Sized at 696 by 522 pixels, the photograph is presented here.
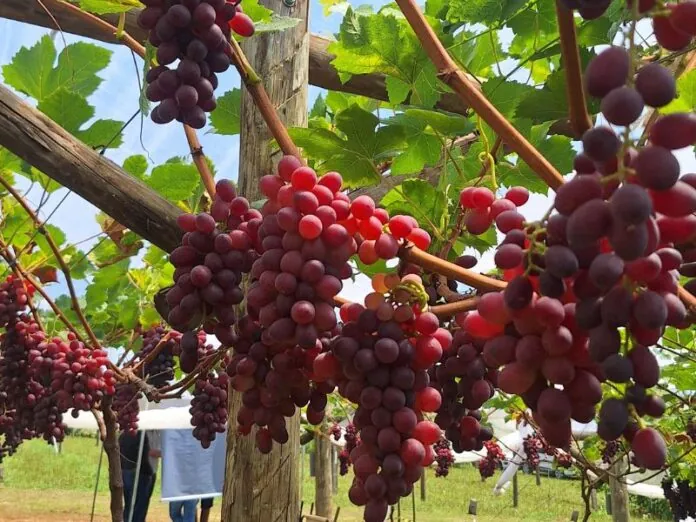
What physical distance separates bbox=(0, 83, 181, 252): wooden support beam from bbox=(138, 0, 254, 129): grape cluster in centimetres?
36

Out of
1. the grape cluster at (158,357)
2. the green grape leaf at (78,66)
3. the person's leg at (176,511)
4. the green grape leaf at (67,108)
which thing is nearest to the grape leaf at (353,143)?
the green grape leaf at (67,108)

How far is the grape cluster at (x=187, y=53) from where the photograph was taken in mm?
892

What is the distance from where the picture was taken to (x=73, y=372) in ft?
8.64

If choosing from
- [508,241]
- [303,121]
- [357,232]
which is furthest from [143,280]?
[508,241]

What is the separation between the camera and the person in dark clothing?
768cm

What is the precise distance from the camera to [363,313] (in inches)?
30.0

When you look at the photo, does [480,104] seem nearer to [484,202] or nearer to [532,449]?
[484,202]

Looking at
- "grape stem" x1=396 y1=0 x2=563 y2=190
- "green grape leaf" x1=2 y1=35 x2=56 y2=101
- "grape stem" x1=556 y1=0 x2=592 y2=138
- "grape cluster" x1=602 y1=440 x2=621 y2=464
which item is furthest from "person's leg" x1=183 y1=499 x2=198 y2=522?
"grape stem" x1=556 y1=0 x2=592 y2=138

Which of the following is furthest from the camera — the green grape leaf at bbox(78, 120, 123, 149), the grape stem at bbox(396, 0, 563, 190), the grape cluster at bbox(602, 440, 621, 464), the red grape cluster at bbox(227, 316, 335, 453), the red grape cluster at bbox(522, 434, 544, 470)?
the red grape cluster at bbox(522, 434, 544, 470)

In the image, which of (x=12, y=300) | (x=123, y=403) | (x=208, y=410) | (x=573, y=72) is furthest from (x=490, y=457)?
(x=573, y=72)

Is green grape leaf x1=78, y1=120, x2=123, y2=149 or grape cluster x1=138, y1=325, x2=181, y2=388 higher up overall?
green grape leaf x1=78, y1=120, x2=123, y2=149

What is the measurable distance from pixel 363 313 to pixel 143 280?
3.01 meters

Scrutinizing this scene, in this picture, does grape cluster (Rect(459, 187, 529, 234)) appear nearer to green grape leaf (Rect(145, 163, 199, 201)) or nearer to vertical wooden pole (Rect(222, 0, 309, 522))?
vertical wooden pole (Rect(222, 0, 309, 522))

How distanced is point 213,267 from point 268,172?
761mm
